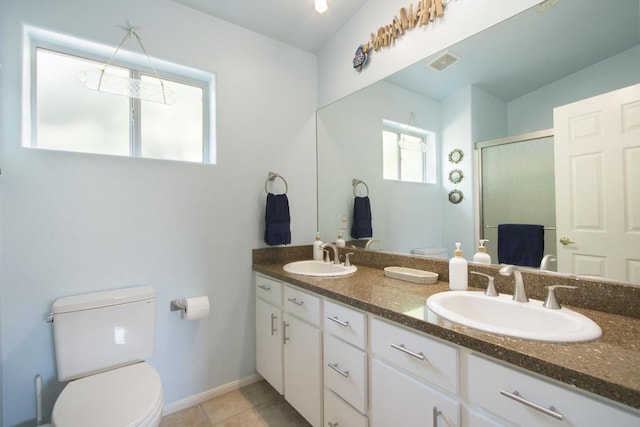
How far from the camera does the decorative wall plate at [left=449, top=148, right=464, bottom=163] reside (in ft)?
4.81

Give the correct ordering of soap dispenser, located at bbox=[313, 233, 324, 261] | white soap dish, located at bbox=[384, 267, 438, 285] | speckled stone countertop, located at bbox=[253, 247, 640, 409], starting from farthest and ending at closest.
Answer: soap dispenser, located at bbox=[313, 233, 324, 261] < white soap dish, located at bbox=[384, 267, 438, 285] < speckled stone countertop, located at bbox=[253, 247, 640, 409]

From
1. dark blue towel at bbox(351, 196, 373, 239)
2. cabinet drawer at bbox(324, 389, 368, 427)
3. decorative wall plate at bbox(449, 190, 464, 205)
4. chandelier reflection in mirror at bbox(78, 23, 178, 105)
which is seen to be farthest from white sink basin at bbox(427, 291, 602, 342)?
chandelier reflection in mirror at bbox(78, 23, 178, 105)

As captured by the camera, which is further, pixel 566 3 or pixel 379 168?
pixel 379 168

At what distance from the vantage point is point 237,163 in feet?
6.55

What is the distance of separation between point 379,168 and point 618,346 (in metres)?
1.47

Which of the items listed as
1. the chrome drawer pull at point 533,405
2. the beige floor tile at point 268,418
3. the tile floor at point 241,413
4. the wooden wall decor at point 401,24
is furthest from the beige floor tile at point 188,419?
the wooden wall decor at point 401,24

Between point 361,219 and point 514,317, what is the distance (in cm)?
117

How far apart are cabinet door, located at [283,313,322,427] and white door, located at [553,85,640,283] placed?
117 centimetres

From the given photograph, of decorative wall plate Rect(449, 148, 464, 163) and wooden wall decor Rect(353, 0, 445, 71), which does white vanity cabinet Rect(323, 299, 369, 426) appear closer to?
decorative wall plate Rect(449, 148, 464, 163)

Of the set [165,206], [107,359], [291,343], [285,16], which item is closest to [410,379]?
[291,343]

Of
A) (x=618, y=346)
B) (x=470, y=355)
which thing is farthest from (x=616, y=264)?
(x=470, y=355)

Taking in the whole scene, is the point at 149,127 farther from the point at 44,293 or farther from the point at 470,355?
the point at 470,355

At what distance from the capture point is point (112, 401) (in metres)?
1.14

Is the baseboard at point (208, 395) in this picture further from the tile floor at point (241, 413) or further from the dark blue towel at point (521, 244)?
the dark blue towel at point (521, 244)
